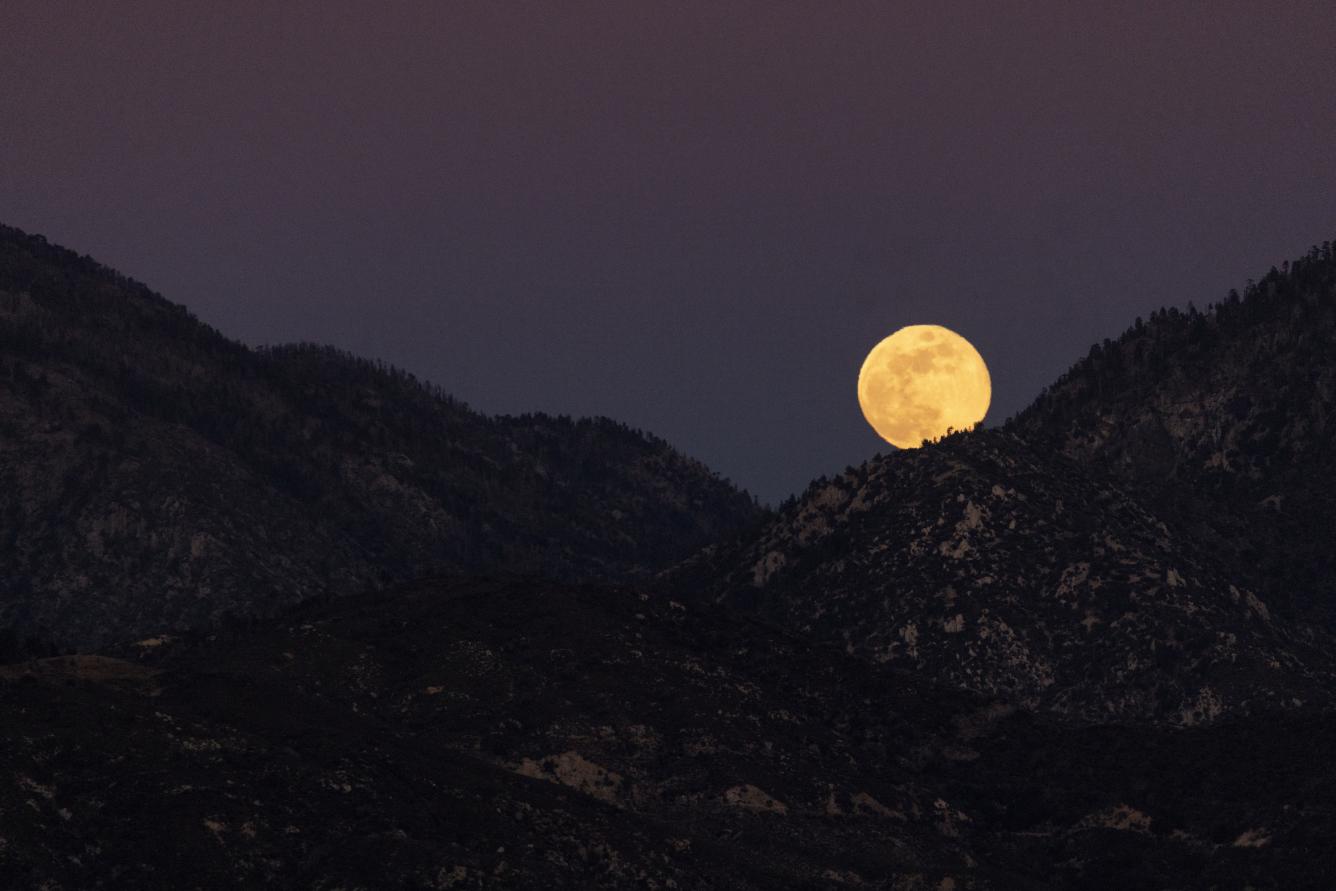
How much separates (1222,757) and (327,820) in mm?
66132

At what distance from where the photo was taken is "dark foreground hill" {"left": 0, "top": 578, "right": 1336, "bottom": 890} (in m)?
113

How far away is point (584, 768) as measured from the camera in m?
144

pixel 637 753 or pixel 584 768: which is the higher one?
pixel 637 753

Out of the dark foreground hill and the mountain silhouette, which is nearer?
the dark foreground hill

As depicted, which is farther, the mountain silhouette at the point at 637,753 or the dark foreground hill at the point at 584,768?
the mountain silhouette at the point at 637,753

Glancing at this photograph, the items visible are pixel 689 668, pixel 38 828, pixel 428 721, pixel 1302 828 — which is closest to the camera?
pixel 38 828

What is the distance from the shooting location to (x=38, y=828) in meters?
107

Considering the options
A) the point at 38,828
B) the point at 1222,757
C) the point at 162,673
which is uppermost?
the point at 1222,757

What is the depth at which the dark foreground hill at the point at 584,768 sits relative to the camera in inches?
4461

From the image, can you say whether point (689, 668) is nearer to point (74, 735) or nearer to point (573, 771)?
point (573, 771)

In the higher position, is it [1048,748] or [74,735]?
[1048,748]

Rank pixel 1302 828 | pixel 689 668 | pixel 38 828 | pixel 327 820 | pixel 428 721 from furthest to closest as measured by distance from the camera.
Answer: pixel 689 668 < pixel 428 721 < pixel 1302 828 < pixel 327 820 < pixel 38 828

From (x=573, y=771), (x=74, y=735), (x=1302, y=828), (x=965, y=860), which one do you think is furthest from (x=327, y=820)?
(x=1302, y=828)

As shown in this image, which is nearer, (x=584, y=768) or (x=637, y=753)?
(x=584, y=768)
